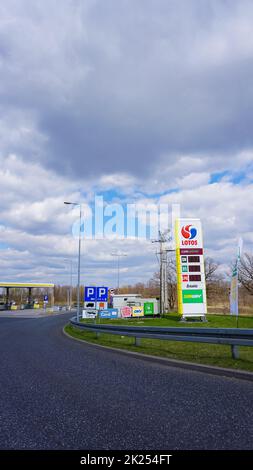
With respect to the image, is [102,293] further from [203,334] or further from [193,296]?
[203,334]

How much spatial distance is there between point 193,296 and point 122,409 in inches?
1129

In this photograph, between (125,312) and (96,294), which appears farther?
(125,312)

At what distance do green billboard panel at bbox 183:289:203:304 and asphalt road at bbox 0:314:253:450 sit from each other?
2445cm

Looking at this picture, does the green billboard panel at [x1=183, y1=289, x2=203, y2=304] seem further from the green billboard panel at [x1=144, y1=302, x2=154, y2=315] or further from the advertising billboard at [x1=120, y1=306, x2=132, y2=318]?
the green billboard panel at [x1=144, y1=302, x2=154, y2=315]

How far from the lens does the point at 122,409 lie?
525 cm

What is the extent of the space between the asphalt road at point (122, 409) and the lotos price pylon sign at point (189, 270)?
2443 cm

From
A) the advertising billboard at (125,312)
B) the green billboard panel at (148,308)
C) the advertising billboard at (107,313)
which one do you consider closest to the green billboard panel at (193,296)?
the advertising billboard at (107,313)

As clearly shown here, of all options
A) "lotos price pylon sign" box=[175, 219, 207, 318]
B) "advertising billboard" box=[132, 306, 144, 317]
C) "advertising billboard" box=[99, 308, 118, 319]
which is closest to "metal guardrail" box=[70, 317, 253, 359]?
"advertising billboard" box=[99, 308, 118, 319]

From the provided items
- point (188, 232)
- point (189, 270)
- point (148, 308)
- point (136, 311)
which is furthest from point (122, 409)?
point (148, 308)

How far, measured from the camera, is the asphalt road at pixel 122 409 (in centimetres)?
399

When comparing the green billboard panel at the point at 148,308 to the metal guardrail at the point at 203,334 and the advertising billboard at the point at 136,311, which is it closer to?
the advertising billboard at the point at 136,311
